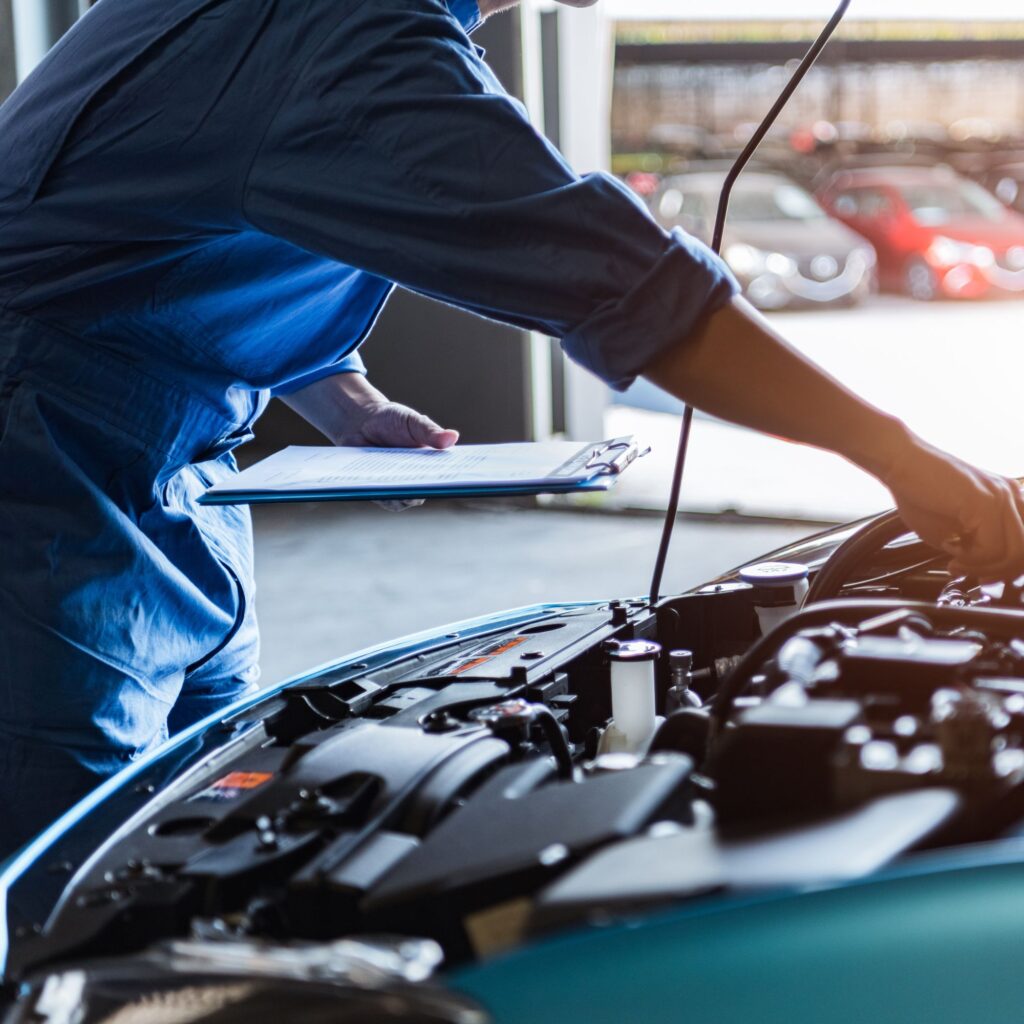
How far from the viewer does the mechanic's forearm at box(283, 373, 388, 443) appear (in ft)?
5.39

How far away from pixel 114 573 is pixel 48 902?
41 centimetres

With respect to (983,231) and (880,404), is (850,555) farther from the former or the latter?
(983,231)

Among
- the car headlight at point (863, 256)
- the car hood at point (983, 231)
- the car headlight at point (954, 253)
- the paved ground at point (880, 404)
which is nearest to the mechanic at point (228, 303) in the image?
the paved ground at point (880, 404)

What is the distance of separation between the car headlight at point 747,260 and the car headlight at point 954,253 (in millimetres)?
1689

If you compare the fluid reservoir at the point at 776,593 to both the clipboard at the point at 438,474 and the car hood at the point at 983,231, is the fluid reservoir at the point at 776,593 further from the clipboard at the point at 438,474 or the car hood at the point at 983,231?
the car hood at the point at 983,231

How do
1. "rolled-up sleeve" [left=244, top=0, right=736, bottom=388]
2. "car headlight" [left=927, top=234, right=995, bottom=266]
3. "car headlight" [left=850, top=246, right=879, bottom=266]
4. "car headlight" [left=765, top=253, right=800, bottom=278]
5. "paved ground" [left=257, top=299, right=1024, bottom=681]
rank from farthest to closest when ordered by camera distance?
"car headlight" [left=927, top=234, right=995, bottom=266] < "car headlight" [left=850, top=246, right=879, bottom=266] < "car headlight" [left=765, top=253, right=800, bottom=278] < "paved ground" [left=257, top=299, right=1024, bottom=681] < "rolled-up sleeve" [left=244, top=0, right=736, bottom=388]

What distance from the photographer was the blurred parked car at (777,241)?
33.0ft

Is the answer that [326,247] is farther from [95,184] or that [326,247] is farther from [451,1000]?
[451,1000]

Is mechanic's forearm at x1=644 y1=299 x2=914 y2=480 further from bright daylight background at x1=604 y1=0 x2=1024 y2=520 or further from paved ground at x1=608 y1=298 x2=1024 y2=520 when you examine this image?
paved ground at x1=608 y1=298 x2=1024 y2=520

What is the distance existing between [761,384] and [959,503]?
181 mm

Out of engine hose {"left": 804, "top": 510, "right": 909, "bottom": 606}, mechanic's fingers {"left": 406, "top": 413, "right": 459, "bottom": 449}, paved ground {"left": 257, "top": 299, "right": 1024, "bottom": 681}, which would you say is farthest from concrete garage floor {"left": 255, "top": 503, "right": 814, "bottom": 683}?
engine hose {"left": 804, "top": 510, "right": 909, "bottom": 606}

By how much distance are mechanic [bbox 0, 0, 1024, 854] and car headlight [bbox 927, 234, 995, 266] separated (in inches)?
392

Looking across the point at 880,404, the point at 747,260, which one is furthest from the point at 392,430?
the point at 747,260

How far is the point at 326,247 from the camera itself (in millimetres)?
1055
